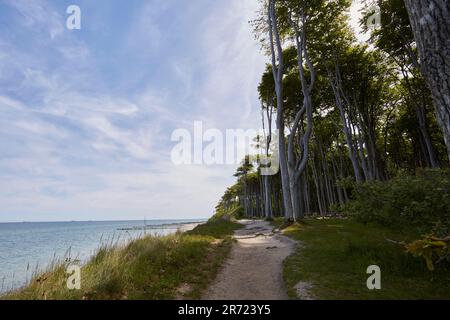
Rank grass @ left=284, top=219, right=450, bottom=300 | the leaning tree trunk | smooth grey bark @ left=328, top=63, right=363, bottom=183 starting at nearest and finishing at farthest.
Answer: the leaning tree trunk
grass @ left=284, top=219, right=450, bottom=300
smooth grey bark @ left=328, top=63, right=363, bottom=183

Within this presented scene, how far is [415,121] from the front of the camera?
87.2 ft

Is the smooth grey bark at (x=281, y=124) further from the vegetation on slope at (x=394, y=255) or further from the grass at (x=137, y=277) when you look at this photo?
the grass at (x=137, y=277)

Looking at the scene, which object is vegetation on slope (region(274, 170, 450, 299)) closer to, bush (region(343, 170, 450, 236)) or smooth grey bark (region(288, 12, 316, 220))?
bush (region(343, 170, 450, 236))

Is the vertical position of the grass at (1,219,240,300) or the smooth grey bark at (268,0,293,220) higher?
the smooth grey bark at (268,0,293,220)

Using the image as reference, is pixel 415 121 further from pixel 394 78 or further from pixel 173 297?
pixel 173 297

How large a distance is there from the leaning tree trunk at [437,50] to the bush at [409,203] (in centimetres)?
403

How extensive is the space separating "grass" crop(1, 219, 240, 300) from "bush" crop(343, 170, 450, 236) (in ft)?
19.0

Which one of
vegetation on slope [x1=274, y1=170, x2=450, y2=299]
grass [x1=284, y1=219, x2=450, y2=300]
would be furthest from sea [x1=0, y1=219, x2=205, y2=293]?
vegetation on slope [x1=274, y1=170, x2=450, y2=299]

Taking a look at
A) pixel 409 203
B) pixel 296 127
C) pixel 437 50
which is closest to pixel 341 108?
pixel 296 127

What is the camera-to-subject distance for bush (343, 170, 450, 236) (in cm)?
777

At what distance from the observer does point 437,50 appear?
294 centimetres

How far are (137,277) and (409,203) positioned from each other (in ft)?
34.5

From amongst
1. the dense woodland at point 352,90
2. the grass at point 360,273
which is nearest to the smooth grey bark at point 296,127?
the dense woodland at point 352,90

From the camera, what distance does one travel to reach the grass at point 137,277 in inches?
187
